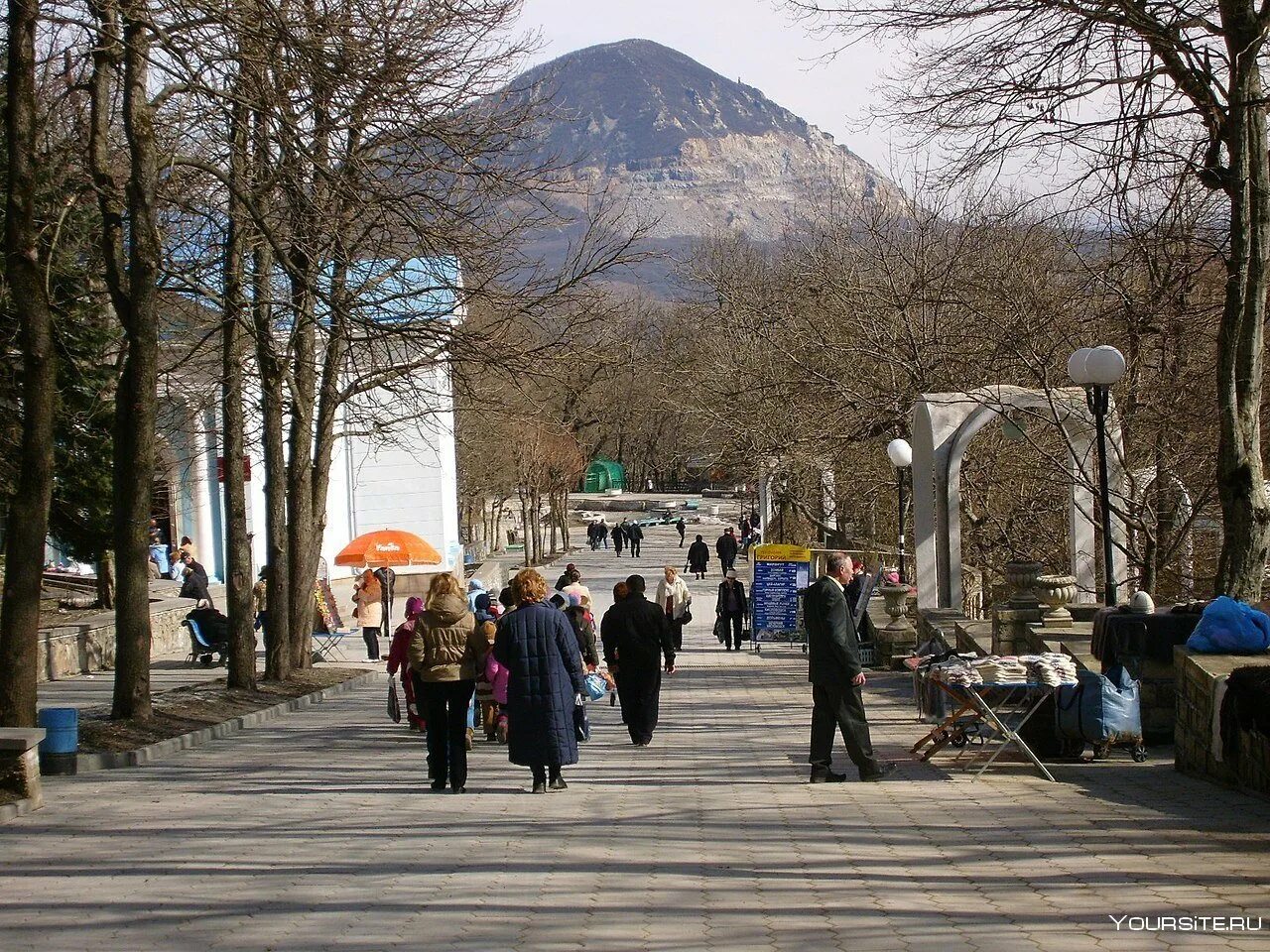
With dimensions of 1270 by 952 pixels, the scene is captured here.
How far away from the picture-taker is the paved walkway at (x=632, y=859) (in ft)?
21.6

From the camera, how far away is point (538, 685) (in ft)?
36.5

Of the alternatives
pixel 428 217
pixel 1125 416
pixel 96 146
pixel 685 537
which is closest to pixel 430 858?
pixel 96 146

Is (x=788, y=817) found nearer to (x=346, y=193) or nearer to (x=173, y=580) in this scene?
(x=346, y=193)

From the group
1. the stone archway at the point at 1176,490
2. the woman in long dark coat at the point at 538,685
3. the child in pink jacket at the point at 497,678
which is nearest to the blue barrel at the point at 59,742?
the child in pink jacket at the point at 497,678

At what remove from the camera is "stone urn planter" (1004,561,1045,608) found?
15.8 m

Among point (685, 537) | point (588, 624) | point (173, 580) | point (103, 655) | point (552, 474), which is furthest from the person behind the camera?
point (685, 537)

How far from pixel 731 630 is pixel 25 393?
21.0 metres

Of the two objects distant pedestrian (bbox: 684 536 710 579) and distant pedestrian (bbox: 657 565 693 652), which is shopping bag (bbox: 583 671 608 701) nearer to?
distant pedestrian (bbox: 657 565 693 652)

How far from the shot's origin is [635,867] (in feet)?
26.2


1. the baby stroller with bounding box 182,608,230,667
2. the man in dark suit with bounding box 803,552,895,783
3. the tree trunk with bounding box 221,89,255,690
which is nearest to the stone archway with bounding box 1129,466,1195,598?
the man in dark suit with bounding box 803,552,895,783

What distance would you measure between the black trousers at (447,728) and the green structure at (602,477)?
324ft

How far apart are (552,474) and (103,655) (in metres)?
48.2

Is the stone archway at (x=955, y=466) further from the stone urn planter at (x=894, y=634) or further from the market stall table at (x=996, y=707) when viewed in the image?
the market stall table at (x=996, y=707)

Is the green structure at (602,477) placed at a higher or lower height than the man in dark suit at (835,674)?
higher
